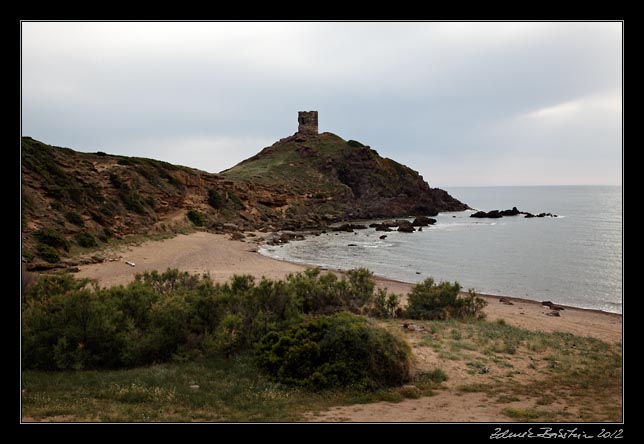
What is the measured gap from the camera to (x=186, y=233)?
1672 inches

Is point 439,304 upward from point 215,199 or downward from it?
downward

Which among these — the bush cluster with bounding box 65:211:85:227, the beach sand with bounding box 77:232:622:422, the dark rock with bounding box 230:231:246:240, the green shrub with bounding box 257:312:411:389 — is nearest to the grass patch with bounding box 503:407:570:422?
the beach sand with bounding box 77:232:622:422

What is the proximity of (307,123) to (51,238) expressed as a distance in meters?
84.2

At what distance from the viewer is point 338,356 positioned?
9180 mm

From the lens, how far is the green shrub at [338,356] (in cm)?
882

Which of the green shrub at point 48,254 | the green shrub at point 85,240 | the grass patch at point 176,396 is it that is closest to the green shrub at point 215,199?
the green shrub at point 85,240

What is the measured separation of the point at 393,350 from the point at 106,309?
23.3ft

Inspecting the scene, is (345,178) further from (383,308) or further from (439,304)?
(383,308)

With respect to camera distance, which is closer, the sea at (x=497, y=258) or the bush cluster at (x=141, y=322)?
the bush cluster at (x=141, y=322)

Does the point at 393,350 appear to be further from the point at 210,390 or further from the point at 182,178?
the point at 182,178

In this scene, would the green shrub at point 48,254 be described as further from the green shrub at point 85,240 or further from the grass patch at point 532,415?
the grass patch at point 532,415

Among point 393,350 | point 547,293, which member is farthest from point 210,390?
point 547,293

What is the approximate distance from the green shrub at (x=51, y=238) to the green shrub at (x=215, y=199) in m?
26.0

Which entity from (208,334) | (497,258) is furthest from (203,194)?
(208,334)
